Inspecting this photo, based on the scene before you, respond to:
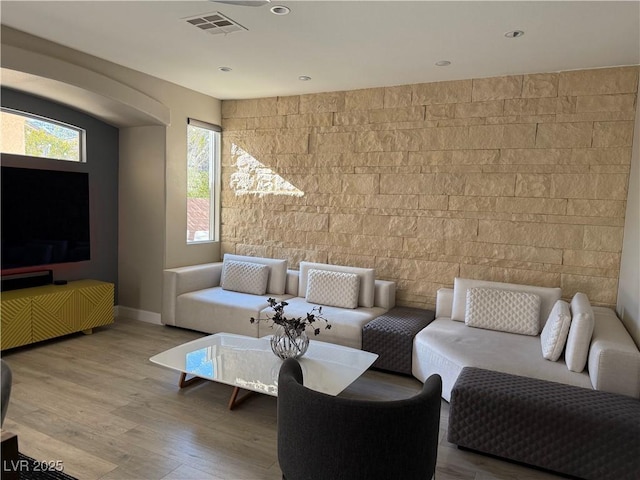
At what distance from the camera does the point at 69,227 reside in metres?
4.43

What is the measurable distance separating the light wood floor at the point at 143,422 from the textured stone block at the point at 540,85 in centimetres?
279

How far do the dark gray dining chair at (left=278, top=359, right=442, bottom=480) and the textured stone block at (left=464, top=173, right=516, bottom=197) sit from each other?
9.45 feet

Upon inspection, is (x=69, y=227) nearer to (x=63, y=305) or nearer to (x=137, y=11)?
(x=63, y=305)

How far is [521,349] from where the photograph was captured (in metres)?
3.17

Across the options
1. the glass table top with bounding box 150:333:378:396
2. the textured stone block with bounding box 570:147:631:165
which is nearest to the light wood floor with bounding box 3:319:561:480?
the glass table top with bounding box 150:333:378:396

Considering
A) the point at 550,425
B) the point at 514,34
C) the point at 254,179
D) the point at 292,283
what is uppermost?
the point at 514,34

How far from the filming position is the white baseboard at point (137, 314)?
4.99 m

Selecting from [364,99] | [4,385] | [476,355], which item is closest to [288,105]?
[364,99]

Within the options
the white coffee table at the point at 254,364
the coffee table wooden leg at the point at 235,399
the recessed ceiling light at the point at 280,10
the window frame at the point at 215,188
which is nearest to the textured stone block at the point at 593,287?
the white coffee table at the point at 254,364

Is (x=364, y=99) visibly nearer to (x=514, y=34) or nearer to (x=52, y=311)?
(x=514, y=34)

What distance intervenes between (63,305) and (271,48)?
310 cm

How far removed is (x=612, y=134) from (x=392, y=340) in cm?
256

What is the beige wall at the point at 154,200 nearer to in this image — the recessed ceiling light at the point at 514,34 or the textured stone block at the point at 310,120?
the textured stone block at the point at 310,120

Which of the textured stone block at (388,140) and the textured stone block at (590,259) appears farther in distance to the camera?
the textured stone block at (388,140)
